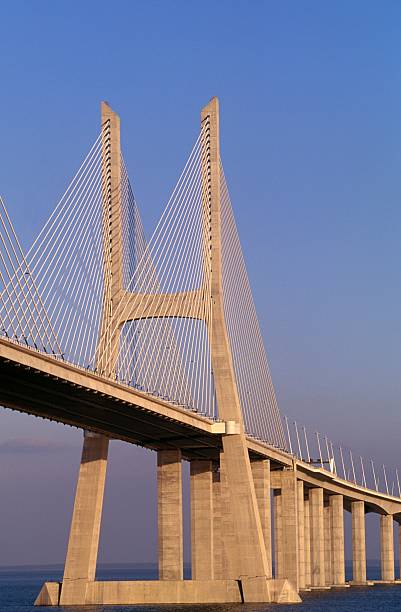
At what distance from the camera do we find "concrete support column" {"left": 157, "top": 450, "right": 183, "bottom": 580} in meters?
76.1

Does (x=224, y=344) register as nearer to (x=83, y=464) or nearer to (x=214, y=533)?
(x=83, y=464)

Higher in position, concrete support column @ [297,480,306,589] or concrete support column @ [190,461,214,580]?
concrete support column @ [297,480,306,589]

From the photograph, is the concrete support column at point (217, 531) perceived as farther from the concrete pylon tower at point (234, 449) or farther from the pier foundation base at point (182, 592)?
the concrete pylon tower at point (234, 449)

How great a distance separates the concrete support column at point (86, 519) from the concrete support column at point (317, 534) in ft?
133

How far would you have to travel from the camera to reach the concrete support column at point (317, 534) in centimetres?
10975

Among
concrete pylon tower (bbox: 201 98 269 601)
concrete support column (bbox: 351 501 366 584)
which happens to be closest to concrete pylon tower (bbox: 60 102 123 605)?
concrete pylon tower (bbox: 201 98 269 601)

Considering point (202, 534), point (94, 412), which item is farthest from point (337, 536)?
point (94, 412)

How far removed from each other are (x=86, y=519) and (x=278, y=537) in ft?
94.8

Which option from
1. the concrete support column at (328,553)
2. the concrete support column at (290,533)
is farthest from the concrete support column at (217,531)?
the concrete support column at (328,553)

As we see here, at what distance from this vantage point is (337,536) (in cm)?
11806

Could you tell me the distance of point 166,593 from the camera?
241ft

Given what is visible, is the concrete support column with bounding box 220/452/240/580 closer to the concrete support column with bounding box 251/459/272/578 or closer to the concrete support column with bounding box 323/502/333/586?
the concrete support column with bounding box 251/459/272/578

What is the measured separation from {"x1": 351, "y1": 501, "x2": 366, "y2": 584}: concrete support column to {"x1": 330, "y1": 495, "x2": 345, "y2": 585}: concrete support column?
5.59m

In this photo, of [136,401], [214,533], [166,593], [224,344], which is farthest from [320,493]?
[136,401]
